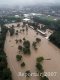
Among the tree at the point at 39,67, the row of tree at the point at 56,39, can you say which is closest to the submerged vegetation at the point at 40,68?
the tree at the point at 39,67

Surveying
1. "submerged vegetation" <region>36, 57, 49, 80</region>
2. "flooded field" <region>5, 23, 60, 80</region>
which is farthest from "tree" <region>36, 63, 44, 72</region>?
"flooded field" <region>5, 23, 60, 80</region>

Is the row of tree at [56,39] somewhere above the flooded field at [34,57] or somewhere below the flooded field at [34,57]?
above

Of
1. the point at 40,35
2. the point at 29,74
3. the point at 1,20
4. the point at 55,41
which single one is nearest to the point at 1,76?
the point at 29,74

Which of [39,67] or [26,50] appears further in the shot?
[26,50]

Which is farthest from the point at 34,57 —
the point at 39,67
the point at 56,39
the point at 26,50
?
the point at 56,39

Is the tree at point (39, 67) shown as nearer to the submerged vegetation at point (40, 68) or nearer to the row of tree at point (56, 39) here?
Answer: the submerged vegetation at point (40, 68)

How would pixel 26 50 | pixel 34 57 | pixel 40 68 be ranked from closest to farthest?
pixel 40 68 < pixel 34 57 < pixel 26 50

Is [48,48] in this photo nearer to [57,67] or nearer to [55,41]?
[55,41]

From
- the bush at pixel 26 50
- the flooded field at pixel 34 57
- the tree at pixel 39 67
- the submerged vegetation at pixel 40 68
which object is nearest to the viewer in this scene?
the submerged vegetation at pixel 40 68

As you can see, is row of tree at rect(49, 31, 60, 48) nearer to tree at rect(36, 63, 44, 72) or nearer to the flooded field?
the flooded field

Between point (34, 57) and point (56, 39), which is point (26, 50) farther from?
point (56, 39)

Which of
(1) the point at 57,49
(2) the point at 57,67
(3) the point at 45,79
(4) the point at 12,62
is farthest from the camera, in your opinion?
(1) the point at 57,49
